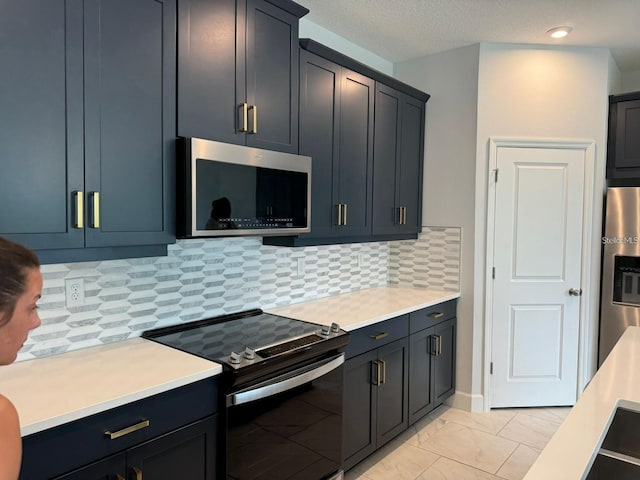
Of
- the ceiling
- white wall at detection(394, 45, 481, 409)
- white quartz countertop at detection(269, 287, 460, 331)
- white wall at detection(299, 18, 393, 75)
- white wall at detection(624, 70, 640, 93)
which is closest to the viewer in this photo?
white quartz countertop at detection(269, 287, 460, 331)

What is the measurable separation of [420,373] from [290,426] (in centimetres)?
138

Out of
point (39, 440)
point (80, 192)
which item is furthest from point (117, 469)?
point (80, 192)

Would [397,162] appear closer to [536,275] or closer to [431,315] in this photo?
[431,315]

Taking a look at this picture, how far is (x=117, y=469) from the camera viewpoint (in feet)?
4.78

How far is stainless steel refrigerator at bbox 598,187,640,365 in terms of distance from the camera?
3.25 m

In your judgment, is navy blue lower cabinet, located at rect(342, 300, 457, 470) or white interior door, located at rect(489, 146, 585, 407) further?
white interior door, located at rect(489, 146, 585, 407)

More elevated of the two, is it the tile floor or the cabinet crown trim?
the cabinet crown trim

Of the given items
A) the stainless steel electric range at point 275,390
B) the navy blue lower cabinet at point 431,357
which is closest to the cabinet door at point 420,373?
the navy blue lower cabinet at point 431,357

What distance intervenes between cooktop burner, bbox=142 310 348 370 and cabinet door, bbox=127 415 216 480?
264 mm

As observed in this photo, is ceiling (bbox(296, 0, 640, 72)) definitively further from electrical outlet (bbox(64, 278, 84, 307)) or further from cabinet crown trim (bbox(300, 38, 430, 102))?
electrical outlet (bbox(64, 278, 84, 307))

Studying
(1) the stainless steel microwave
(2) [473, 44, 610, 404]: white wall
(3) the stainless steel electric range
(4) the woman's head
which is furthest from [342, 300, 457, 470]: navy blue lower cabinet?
(4) the woman's head

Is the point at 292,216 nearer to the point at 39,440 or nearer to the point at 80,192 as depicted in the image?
the point at 80,192

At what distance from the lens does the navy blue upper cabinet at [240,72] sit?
191 cm

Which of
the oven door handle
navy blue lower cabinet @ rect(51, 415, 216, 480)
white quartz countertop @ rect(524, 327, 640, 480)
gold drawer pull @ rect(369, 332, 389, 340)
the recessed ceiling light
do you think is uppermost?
the recessed ceiling light
